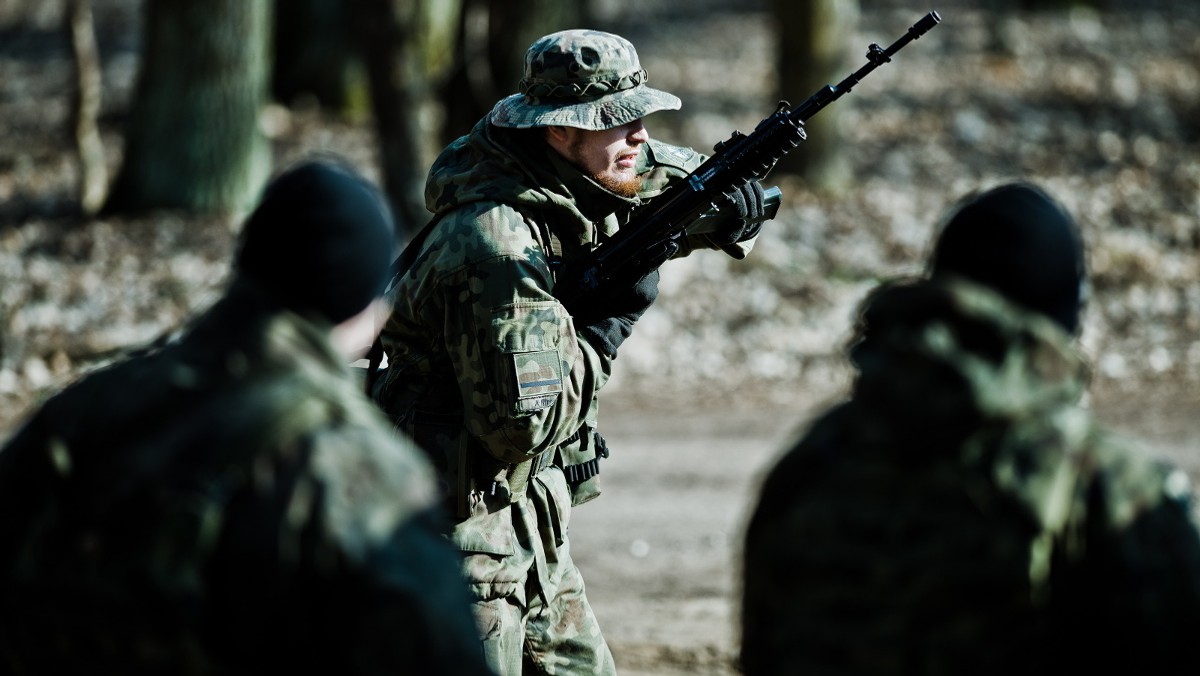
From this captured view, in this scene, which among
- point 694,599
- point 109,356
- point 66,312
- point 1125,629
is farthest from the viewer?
point 66,312

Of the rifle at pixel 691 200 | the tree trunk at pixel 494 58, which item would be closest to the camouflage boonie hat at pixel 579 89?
the rifle at pixel 691 200

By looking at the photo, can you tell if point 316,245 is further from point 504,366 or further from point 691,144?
point 691,144

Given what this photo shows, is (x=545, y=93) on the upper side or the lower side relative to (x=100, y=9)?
lower

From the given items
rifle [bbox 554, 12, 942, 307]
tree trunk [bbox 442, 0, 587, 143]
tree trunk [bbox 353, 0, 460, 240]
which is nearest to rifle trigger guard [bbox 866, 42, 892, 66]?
rifle [bbox 554, 12, 942, 307]

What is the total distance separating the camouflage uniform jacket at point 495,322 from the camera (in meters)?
4.02

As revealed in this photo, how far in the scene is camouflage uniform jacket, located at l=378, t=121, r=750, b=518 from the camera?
13.2ft

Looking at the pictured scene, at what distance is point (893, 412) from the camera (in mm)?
2523

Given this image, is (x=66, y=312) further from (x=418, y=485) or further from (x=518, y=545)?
(x=418, y=485)

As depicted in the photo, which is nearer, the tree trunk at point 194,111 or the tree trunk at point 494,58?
the tree trunk at point 194,111

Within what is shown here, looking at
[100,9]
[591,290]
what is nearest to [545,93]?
[591,290]

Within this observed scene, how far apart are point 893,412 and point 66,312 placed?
33.6 ft

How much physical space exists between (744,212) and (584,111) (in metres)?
0.63

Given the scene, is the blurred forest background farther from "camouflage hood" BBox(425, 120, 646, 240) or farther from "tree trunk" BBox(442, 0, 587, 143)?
"camouflage hood" BBox(425, 120, 646, 240)

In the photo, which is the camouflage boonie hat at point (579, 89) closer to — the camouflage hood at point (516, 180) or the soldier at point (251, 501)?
the camouflage hood at point (516, 180)
